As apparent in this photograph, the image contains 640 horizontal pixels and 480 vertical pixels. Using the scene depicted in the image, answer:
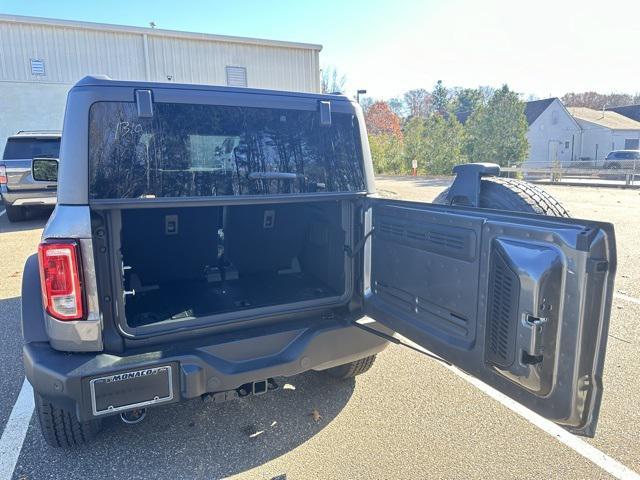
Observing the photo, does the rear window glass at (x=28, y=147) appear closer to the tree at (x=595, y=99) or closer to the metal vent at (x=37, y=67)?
the metal vent at (x=37, y=67)

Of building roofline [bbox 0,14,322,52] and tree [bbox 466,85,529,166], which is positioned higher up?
building roofline [bbox 0,14,322,52]

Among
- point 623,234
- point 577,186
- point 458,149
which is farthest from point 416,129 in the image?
point 623,234

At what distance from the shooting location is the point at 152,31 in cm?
1745

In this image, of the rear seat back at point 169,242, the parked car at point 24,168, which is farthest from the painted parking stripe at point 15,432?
the parked car at point 24,168

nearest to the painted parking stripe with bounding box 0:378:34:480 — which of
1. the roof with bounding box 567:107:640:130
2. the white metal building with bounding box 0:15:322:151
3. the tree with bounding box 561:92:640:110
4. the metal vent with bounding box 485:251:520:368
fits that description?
the metal vent with bounding box 485:251:520:368

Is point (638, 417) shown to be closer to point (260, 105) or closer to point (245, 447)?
point (245, 447)

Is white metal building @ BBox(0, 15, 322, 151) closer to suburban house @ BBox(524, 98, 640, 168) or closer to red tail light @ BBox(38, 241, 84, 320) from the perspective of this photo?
red tail light @ BBox(38, 241, 84, 320)

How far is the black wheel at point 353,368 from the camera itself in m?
3.23

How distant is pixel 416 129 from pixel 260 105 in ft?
90.7

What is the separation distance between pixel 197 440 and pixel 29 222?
35.0 ft

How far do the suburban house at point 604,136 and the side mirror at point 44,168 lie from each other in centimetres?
4732

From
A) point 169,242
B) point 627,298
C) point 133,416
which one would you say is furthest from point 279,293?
point 627,298

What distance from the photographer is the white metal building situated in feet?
54.5

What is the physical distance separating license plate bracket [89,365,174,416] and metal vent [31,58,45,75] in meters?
19.1
